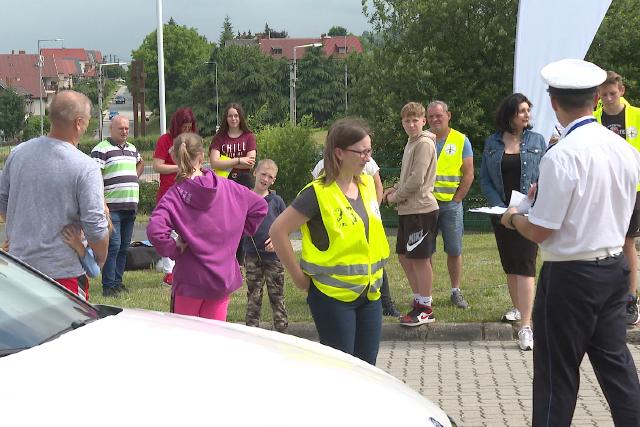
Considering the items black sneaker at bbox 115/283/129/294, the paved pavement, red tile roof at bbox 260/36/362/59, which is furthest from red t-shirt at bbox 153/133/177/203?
red tile roof at bbox 260/36/362/59

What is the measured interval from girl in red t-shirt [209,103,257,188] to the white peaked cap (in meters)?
6.82

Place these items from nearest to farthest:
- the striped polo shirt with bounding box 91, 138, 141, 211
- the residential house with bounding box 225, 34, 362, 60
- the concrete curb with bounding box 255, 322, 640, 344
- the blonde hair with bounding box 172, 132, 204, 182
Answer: the blonde hair with bounding box 172, 132, 204, 182 → the concrete curb with bounding box 255, 322, 640, 344 → the striped polo shirt with bounding box 91, 138, 141, 211 → the residential house with bounding box 225, 34, 362, 60

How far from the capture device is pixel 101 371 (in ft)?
10.3

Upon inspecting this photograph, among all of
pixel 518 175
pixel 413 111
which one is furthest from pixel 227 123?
pixel 518 175

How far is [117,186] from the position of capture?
11.2 m

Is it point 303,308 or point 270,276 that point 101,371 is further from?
point 303,308

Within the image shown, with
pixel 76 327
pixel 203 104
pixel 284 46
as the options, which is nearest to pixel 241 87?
pixel 203 104

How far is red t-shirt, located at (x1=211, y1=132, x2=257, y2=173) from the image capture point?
11.7 m

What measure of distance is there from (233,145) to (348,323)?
6320 mm

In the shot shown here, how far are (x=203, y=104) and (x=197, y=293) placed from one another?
94.1 m

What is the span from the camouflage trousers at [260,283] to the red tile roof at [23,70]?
516 feet

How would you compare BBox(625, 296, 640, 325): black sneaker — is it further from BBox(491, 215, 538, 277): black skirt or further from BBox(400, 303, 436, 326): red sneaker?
BBox(400, 303, 436, 326): red sneaker

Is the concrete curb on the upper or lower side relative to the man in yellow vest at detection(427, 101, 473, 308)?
lower

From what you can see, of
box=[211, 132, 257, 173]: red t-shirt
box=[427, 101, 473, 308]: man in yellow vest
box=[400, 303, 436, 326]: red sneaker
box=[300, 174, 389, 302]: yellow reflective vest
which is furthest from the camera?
box=[211, 132, 257, 173]: red t-shirt
